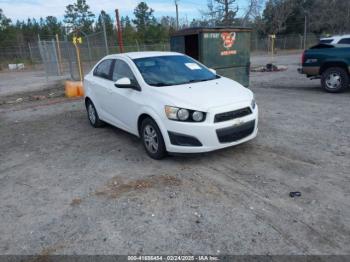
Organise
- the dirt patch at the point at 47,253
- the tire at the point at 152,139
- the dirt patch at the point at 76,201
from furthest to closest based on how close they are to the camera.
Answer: the tire at the point at 152,139
the dirt patch at the point at 76,201
the dirt patch at the point at 47,253

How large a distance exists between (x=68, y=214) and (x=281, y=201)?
2.39m

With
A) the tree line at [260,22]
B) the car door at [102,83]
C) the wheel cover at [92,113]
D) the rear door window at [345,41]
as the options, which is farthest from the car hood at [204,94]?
the tree line at [260,22]

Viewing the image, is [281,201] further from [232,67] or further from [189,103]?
[232,67]

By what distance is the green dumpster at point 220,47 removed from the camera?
9.25 metres

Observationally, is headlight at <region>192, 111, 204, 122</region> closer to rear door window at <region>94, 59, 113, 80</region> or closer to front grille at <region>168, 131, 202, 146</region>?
front grille at <region>168, 131, 202, 146</region>

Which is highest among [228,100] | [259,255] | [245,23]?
[245,23]

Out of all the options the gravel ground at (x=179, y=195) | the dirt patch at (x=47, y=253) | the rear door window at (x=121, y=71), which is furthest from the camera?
the rear door window at (x=121, y=71)

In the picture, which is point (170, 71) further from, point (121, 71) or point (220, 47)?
point (220, 47)

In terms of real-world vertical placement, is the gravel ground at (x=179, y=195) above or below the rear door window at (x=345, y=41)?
below

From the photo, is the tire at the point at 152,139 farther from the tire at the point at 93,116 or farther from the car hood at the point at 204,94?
the tire at the point at 93,116

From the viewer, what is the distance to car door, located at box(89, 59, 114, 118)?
20.2 feet

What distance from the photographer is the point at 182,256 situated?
9.38ft

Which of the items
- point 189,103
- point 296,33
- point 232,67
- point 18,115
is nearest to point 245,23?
point 296,33

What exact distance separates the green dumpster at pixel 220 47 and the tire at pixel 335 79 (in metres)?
2.38
